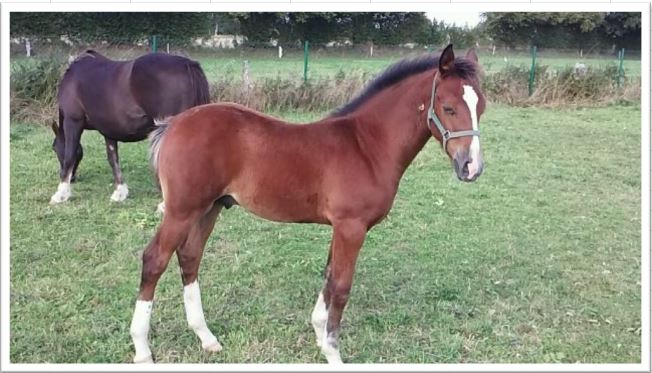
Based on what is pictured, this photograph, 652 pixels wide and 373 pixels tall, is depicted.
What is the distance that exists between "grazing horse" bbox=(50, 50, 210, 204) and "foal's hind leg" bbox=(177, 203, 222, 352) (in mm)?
2892

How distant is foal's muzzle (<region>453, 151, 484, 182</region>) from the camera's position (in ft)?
9.90

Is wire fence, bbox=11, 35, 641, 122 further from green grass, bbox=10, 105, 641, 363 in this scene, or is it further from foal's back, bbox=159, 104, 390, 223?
foal's back, bbox=159, 104, 390, 223

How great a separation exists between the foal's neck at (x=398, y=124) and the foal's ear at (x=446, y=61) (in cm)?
17

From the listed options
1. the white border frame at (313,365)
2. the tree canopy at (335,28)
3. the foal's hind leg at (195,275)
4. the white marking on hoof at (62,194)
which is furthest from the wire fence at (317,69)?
the foal's hind leg at (195,275)

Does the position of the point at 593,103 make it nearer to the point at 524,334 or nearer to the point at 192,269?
the point at 524,334

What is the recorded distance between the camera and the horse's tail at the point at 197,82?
20.4ft

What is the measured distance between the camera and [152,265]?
132 inches

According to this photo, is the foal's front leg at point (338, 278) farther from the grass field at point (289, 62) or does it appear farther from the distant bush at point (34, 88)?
the distant bush at point (34, 88)

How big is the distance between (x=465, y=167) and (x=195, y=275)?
6.14 ft

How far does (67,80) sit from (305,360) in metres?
5.09

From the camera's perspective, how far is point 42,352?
11.4ft

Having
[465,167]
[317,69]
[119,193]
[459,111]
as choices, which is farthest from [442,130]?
[317,69]

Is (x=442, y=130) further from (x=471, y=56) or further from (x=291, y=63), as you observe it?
(x=291, y=63)

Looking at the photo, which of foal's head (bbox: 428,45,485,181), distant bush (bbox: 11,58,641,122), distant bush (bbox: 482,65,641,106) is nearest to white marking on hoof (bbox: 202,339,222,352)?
foal's head (bbox: 428,45,485,181)
